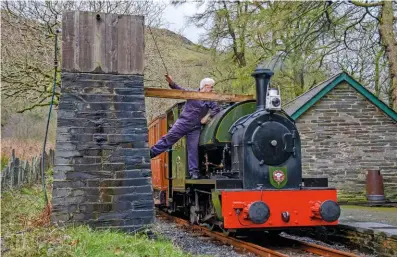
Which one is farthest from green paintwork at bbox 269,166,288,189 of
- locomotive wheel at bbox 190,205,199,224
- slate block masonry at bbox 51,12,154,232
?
locomotive wheel at bbox 190,205,199,224

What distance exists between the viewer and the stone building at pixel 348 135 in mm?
14531

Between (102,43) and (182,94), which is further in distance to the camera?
(182,94)

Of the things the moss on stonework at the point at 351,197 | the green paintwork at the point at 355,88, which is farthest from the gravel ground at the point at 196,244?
the green paintwork at the point at 355,88

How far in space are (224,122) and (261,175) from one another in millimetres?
1083

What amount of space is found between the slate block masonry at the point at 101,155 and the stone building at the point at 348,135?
8.52m

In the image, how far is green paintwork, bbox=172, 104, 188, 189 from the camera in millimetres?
9172

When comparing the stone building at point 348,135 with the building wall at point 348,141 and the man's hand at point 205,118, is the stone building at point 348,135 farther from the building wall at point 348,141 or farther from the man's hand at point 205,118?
the man's hand at point 205,118

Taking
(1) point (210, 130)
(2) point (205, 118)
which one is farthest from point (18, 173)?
(1) point (210, 130)

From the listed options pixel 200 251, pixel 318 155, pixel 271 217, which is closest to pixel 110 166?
pixel 200 251

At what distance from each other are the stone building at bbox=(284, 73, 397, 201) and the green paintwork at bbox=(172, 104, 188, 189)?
5.35 meters

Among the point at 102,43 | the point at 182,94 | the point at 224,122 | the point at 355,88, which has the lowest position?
the point at 224,122

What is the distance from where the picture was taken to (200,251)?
275 inches

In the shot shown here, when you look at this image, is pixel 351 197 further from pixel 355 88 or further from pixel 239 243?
pixel 239 243

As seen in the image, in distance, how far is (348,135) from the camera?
48.5 ft
